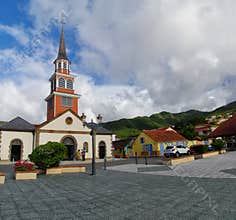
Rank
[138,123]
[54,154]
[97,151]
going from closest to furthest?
[54,154], [97,151], [138,123]

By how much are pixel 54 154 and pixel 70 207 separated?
307 inches

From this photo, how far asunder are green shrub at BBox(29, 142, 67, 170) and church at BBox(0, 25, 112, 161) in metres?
10.6

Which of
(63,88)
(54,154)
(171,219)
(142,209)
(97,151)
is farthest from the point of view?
(63,88)

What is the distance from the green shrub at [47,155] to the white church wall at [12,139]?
15.5m

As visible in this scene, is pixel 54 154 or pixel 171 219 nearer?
pixel 171 219

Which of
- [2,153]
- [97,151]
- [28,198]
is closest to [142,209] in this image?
[28,198]

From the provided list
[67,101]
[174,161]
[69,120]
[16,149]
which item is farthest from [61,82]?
[174,161]

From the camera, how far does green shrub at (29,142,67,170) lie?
1170cm

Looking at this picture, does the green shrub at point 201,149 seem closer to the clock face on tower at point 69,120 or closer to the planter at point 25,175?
the planter at point 25,175

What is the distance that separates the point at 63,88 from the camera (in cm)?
3428

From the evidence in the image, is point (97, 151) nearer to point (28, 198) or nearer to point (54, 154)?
point (54, 154)

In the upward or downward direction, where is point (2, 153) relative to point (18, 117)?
downward

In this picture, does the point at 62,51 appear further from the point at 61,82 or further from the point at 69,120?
the point at 69,120

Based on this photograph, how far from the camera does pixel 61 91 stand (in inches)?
1329
